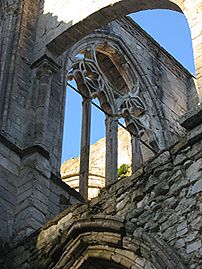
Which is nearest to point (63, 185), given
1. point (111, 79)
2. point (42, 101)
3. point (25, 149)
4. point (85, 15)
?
point (25, 149)

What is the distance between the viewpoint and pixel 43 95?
10.5 metres

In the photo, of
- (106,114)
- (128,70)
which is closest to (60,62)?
(106,114)

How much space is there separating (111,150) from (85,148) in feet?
1.94

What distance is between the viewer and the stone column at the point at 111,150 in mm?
11102

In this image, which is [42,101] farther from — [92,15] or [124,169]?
[124,169]

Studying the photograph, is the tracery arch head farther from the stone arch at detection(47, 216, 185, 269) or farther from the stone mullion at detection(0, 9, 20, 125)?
the stone arch at detection(47, 216, 185, 269)

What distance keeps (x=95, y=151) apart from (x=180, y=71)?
3247 millimetres

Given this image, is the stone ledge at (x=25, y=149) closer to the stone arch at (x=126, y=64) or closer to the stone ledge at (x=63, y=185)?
the stone ledge at (x=63, y=185)

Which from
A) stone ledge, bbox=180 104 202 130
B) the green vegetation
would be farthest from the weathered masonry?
the green vegetation

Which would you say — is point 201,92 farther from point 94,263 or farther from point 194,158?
point 94,263

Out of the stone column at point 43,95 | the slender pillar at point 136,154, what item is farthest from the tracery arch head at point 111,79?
the stone column at point 43,95

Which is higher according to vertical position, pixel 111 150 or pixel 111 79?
pixel 111 79

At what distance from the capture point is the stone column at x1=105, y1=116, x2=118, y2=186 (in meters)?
11.1

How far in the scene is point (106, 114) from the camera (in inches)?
485
